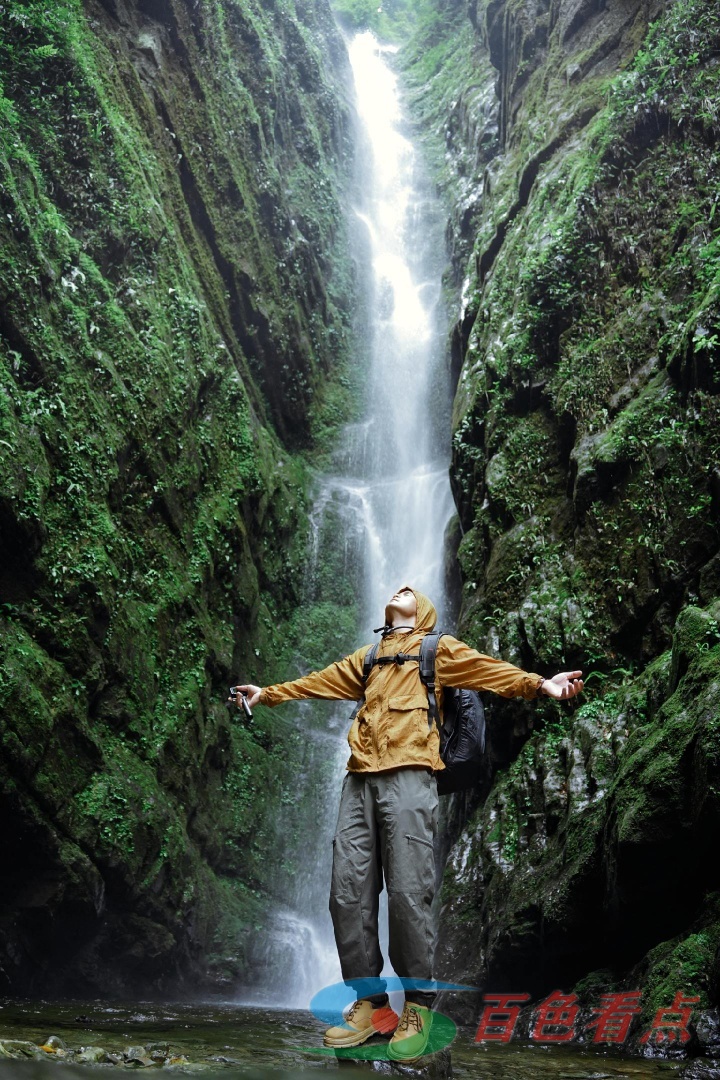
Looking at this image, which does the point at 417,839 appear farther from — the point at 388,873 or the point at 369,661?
the point at 369,661

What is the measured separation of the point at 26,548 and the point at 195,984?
5.78 meters

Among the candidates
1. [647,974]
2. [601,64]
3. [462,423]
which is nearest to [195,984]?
[647,974]

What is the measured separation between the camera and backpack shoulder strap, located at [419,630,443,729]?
410 centimetres

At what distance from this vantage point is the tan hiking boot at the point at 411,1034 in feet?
10.9

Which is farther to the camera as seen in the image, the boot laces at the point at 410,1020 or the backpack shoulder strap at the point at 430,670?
the backpack shoulder strap at the point at 430,670

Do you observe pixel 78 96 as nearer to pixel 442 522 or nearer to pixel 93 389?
pixel 93 389

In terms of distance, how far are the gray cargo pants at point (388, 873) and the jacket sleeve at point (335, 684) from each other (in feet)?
1.78

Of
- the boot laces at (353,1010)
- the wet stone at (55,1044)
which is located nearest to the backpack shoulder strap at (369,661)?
the boot laces at (353,1010)

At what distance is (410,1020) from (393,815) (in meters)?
0.82

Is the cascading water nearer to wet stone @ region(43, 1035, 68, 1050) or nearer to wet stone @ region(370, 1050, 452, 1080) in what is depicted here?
wet stone @ region(43, 1035, 68, 1050)

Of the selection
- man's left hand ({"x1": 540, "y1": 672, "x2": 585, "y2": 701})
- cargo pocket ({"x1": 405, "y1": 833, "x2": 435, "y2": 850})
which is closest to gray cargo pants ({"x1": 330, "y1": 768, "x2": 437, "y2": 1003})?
cargo pocket ({"x1": 405, "y1": 833, "x2": 435, "y2": 850})

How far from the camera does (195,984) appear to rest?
Result: 9.97 meters

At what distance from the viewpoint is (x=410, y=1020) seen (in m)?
3.44

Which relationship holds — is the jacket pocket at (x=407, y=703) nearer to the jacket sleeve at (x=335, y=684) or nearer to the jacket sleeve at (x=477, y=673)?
the jacket sleeve at (x=477, y=673)
